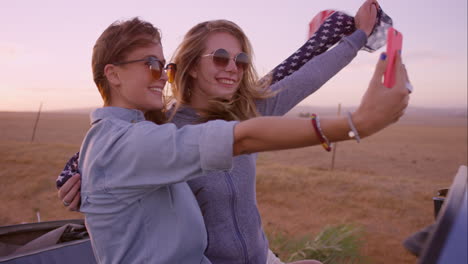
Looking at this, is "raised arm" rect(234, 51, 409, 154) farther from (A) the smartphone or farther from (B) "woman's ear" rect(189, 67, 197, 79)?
(B) "woman's ear" rect(189, 67, 197, 79)

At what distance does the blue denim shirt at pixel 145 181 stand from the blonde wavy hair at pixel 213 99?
27.3 inches

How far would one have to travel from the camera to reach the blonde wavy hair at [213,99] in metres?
2.16

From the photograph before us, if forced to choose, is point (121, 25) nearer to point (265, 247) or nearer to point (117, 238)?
point (117, 238)

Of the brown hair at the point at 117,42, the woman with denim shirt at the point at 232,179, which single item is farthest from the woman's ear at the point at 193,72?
the brown hair at the point at 117,42

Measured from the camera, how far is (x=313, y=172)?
Answer: 1216cm

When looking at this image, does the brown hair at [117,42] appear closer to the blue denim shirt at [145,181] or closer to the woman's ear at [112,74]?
the woman's ear at [112,74]

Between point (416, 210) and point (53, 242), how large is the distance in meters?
7.66

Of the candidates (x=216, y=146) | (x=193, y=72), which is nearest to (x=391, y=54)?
(x=216, y=146)

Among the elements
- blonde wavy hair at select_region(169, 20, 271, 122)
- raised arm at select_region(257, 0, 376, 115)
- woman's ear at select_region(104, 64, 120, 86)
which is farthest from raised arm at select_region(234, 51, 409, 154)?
raised arm at select_region(257, 0, 376, 115)

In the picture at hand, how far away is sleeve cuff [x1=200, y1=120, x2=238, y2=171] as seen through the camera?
108 centimetres

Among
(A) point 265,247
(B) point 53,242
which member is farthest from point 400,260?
(B) point 53,242

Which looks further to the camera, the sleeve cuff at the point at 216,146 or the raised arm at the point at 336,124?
the sleeve cuff at the point at 216,146

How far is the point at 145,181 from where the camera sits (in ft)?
3.85

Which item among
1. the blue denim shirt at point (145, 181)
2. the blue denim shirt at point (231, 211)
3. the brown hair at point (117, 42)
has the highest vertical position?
the brown hair at point (117, 42)
